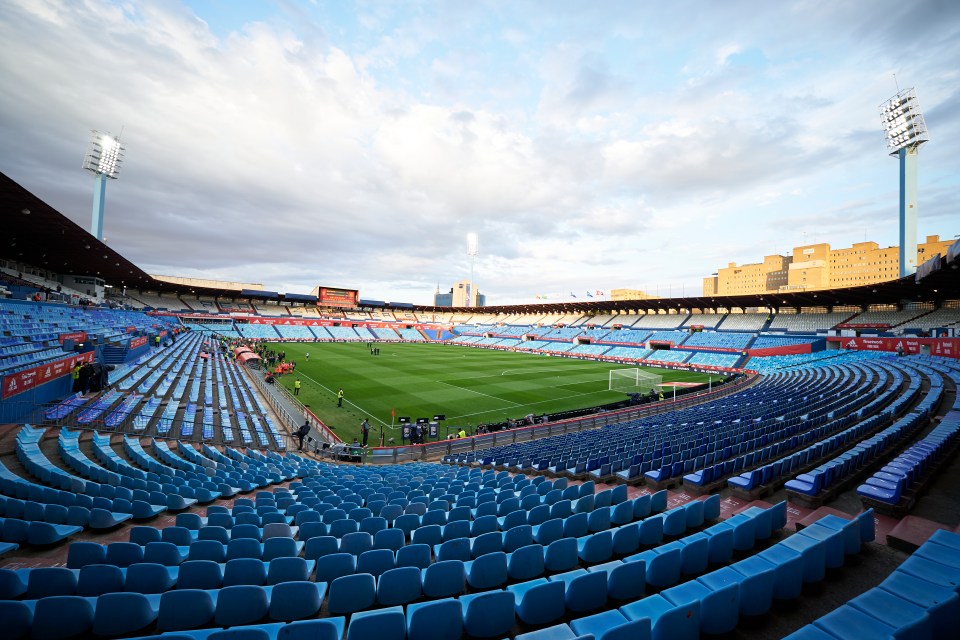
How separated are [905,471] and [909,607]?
4.90 metres

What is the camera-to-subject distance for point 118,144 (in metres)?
49.3

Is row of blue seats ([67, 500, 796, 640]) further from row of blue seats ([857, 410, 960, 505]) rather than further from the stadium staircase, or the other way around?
the stadium staircase

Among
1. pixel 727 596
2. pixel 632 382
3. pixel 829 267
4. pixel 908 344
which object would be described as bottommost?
pixel 632 382

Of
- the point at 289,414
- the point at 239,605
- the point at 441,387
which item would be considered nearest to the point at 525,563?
the point at 239,605

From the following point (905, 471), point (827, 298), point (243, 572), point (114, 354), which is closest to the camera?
point (243, 572)

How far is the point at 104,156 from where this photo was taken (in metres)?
48.6

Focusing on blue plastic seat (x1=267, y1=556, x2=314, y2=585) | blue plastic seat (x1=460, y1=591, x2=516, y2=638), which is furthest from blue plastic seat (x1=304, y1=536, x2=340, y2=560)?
blue plastic seat (x1=460, y1=591, x2=516, y2=638)

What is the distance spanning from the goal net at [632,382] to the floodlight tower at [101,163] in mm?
59987

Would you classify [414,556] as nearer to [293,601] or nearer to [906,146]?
[293,601]

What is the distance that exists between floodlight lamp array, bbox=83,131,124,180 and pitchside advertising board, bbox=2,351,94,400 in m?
46.5

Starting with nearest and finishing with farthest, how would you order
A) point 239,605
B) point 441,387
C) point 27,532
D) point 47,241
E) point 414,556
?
point 239,605 → point 414,556 → point 27,532 → point 47,241 → point 441,387

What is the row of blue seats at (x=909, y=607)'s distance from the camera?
264 centimetres

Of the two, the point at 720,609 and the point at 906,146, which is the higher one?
the point at 906,146

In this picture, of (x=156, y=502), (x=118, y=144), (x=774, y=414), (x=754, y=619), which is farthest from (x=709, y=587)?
(x=118, y=144)
